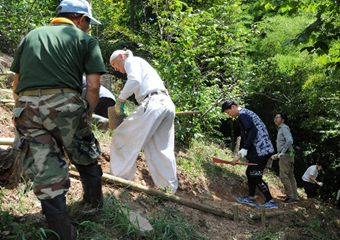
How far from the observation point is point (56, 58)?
2840 mm

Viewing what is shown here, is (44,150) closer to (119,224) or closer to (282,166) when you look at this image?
(119,224)

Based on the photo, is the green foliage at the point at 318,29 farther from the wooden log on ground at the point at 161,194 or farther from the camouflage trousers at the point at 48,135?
the camouflage trousers at the point at 48,135

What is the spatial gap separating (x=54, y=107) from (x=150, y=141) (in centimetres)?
232

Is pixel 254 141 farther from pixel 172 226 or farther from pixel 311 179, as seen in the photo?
pixel 311 179

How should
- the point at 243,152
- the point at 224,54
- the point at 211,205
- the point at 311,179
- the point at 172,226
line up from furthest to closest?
the point at 311,179
the point at 224,54
the point at 243,152
the point at 211,205
the point at 172,226

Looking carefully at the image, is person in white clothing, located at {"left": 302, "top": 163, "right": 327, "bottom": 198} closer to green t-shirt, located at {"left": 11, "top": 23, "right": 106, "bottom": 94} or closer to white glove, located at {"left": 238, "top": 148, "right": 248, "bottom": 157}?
white glove, located at {"left": 238, "top": 148, "right": 248, "bottom": 157}

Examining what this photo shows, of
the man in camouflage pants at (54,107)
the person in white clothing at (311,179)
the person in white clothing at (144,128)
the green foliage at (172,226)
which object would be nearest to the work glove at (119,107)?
the person in white clothing at (144,128)

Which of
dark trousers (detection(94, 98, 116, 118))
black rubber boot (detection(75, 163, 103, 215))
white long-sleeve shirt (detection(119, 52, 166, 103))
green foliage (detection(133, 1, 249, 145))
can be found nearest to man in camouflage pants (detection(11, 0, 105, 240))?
black rubber boot (detection(75, 163, 103, 215))

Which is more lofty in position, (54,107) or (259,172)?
(54,107)

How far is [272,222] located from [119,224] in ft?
10.4

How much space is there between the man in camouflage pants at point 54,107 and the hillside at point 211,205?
23.1 inches

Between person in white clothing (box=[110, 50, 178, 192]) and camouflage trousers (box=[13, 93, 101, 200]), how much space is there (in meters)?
1.93

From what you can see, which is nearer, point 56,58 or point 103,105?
point 56,58

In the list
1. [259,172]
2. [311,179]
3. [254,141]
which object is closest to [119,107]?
[254,141]
